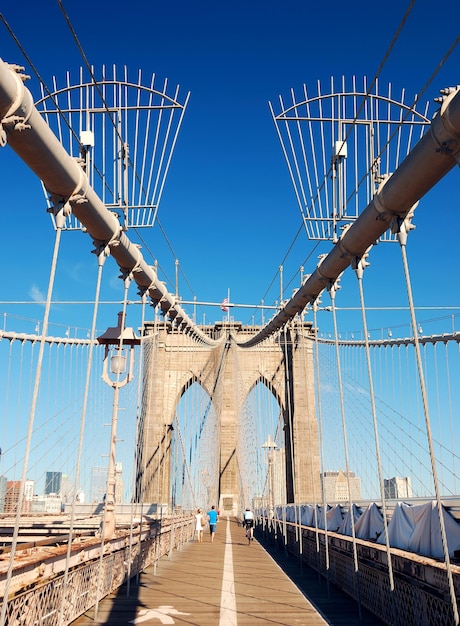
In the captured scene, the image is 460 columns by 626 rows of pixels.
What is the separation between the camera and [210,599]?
7.48 metres

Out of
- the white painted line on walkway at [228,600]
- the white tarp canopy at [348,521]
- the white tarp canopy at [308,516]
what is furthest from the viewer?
the white tarp canopy at [308,516]

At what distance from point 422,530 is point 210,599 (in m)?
3.17

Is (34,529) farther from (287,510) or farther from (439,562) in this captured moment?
(439,562)

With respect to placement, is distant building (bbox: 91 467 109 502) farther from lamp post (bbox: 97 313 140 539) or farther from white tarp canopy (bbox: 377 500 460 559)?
white tarp canopy (bbox: 377 500 460 559)

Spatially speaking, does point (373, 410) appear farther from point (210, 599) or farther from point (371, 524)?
point (210, 599)

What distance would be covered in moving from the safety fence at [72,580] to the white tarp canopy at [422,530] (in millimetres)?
3216

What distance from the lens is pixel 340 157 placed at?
781 cm

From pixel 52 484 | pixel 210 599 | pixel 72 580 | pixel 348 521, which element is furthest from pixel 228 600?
pixel 52 484

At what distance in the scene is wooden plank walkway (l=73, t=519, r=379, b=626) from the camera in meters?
6.21

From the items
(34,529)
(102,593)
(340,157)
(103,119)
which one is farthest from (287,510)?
(103,119)

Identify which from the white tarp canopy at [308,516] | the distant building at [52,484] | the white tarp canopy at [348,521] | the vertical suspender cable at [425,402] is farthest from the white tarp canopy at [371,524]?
the distant building at [52,484]

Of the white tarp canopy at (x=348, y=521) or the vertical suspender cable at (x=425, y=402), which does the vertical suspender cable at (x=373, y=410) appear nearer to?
the vertical suspender cable at (x=425, y=402)

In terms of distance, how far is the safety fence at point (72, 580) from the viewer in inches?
174

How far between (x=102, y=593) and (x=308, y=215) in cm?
549
